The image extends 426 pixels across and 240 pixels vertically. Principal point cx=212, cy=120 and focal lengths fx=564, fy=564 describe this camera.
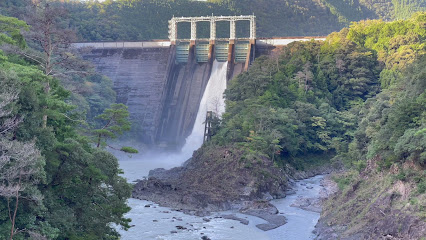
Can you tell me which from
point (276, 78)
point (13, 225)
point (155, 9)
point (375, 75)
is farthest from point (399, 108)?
point (155, 9)

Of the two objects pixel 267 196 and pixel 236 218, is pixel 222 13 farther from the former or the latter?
pixel 236 218

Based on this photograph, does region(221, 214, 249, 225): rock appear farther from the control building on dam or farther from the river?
the control building on dam

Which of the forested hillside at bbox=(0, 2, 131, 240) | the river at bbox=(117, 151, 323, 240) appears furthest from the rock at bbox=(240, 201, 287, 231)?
the forested hillside at bbox=(0, 2, 131, 240)

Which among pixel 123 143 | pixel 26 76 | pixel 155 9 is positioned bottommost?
pixel 123 143

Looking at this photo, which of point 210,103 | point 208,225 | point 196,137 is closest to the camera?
point 208,225

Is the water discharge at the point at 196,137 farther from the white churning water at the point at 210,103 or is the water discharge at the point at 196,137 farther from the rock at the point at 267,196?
Result: the rock at the point at 267,196

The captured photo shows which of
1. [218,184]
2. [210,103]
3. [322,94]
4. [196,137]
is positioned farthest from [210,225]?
[210,103]

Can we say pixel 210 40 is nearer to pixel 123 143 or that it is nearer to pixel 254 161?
pixel 123 143
